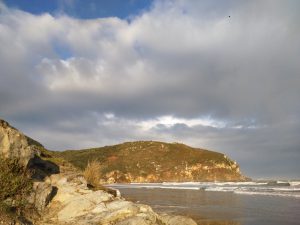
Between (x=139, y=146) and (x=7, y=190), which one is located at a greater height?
(x=139, y=146)

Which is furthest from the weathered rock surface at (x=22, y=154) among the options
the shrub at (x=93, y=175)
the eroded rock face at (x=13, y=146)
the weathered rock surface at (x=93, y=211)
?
the shrub at (x=93, y=175)

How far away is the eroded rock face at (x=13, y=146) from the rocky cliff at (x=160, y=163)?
7860cm

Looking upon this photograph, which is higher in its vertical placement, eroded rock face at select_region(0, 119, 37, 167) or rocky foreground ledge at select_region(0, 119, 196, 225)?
eroded rock face at select_region(0, 119, 37, 167)

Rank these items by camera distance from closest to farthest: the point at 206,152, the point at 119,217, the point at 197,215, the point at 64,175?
the point at 119,217
the point at 64,175
the point at 197,215
the point at 206,152

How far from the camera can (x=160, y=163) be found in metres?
106

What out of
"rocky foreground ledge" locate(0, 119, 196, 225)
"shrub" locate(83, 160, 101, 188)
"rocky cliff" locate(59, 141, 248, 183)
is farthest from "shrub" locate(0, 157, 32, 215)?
"rocky cliff" locate(59, 141, 248, 183)

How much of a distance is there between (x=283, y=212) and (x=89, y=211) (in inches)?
480

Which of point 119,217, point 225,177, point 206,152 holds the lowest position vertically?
point 119,217

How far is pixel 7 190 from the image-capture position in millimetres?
10930

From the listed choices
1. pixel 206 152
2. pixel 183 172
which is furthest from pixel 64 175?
pixel 206 152

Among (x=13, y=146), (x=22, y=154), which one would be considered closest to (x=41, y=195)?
(x=22, y=154)

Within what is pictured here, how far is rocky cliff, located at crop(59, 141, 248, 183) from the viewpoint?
97250 mm

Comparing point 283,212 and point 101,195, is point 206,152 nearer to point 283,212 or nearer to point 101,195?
point 283,212

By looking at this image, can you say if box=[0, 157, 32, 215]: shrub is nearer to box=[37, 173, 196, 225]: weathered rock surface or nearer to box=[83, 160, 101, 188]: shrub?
box=[37, 173, 196, 225]: weathered rock surface
